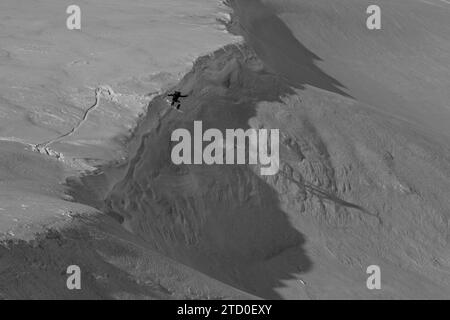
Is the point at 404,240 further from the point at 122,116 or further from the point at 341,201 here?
the point at 122,116

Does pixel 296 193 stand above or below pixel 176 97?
below

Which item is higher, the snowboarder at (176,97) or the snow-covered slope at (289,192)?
the snowboarder at (176,97)

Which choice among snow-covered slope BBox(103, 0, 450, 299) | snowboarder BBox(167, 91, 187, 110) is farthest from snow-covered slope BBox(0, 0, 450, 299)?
snowboarder BBox(167, 91, 187, 110)

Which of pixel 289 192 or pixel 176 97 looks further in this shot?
pixel 289 192

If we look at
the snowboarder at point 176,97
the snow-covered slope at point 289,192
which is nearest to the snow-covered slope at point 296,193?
the snow-covered slope at point 289,192

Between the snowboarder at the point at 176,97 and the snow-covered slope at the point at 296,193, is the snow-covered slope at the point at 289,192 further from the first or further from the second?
the snowboarder at the point at 176,97

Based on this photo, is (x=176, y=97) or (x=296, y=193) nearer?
(x=176, y=97)

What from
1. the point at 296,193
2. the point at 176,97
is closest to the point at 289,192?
the point at 296,193

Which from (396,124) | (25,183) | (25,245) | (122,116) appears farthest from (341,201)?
(25,245)

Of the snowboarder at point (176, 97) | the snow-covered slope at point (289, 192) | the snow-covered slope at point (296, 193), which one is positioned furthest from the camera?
the snow-covered slope at point (296, 193)

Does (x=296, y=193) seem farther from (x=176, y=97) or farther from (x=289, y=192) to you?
(x=176, y=97)

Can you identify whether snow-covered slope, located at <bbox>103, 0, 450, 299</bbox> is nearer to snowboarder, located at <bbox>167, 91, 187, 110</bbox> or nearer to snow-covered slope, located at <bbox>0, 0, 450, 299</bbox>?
snow-covered slope, located at <bbox>0, 0, 450, 299</bbox>
